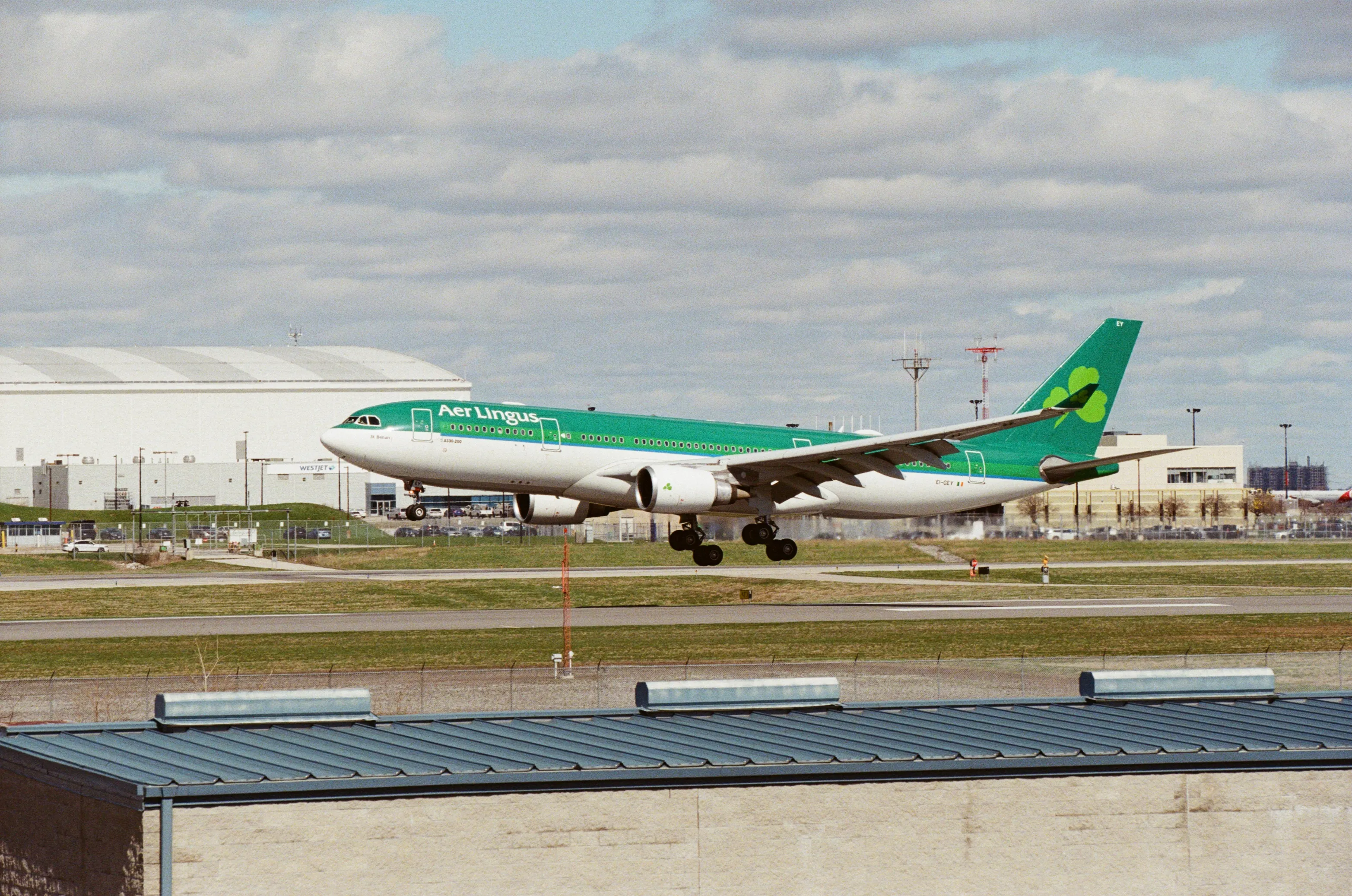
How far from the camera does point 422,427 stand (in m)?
Result: 59.8

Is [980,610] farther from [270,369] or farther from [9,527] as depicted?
[270,369]

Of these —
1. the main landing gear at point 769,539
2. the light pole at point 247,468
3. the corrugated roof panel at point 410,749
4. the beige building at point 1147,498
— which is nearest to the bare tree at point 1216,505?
the beige building at point 1147,498

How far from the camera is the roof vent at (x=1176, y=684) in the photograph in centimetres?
2481

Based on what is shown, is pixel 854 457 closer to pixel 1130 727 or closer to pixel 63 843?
pixel 1130 727

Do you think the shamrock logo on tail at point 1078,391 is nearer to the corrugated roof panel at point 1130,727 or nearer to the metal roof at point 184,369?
the corrugated roof panel at point 1130,727

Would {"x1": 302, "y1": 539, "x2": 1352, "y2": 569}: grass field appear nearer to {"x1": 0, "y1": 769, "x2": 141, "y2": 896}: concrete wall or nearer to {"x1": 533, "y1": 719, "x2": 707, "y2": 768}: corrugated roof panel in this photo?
{"x1": 533, "y1": 719, "x2": 707, "y2": 768}: corrugated roof panel

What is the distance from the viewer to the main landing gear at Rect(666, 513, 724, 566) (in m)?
68.6

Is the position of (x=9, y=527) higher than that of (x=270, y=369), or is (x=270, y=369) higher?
(x=270, y=369)

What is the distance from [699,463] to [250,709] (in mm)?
44161

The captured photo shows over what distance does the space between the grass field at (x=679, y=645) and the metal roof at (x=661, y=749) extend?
22750 mm

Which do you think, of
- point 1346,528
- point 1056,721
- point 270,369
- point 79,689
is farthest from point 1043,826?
point 270,369

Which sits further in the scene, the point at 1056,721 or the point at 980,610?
the point at 980,610

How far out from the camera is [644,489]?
2454 inches

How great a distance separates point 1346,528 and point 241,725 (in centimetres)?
13420
